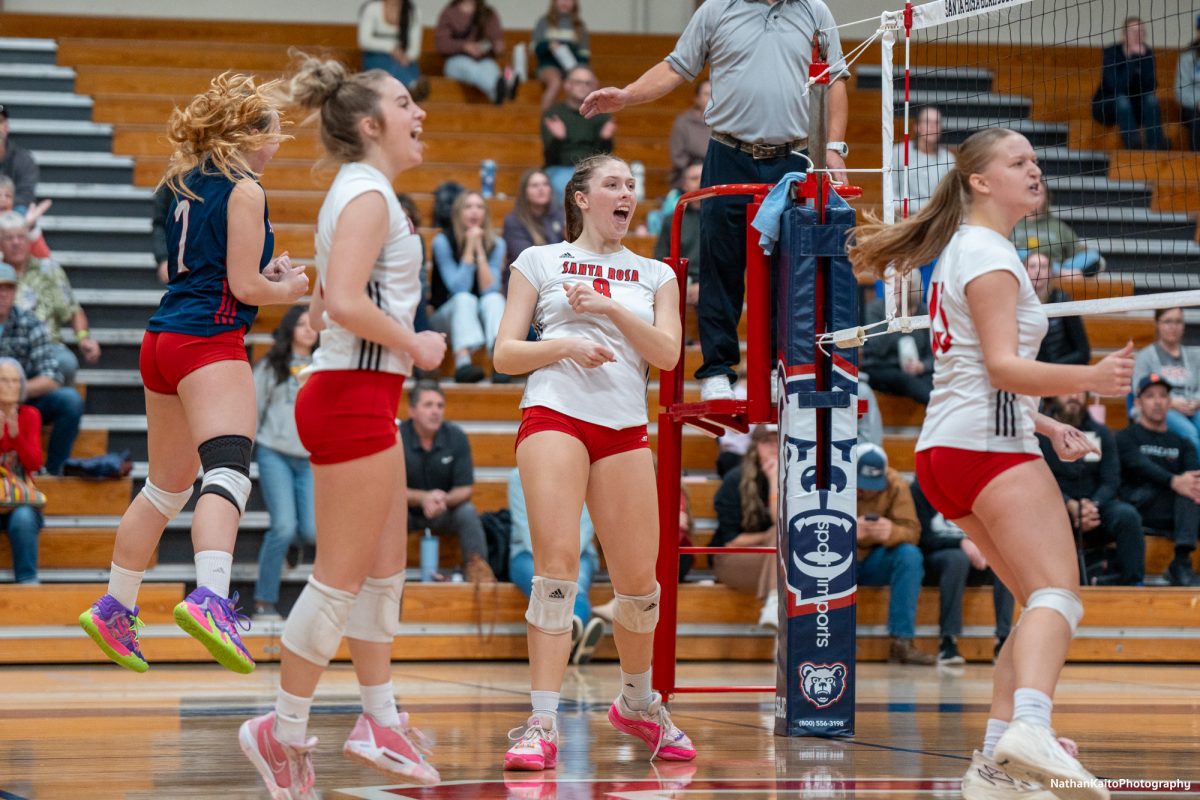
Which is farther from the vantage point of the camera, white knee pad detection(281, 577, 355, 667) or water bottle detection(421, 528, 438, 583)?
water bottle detection(421, 528, 438, 583)

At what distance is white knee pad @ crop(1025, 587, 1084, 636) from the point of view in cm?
411

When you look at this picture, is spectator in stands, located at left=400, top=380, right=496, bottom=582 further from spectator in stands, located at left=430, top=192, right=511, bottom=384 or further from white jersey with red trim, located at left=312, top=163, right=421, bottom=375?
white jersey with red trim, located at left=312, top=163, right=421, bottom=375

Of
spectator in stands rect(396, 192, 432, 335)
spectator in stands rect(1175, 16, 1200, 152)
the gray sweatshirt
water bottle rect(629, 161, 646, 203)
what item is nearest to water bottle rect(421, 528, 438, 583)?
the gray sweatshirt

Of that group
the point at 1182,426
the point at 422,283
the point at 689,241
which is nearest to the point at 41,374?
the point at 422,283

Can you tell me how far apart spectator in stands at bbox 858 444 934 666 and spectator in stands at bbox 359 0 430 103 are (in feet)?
21.4

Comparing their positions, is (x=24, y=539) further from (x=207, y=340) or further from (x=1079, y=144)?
(x=1079, y=144)

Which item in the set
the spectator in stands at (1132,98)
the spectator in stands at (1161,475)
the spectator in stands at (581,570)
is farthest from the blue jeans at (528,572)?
the spectator in stands at (1132,98)

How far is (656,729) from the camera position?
17.7 feet

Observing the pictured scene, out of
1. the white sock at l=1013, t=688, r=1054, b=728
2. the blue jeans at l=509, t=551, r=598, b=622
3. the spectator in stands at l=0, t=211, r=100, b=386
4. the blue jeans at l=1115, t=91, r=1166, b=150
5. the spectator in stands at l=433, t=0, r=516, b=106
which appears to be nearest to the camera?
the white sock at l=1013, t=688, r=1054, b=728

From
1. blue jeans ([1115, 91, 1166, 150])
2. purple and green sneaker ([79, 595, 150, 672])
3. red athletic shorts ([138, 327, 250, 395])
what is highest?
blue jeans ([1115, 91, 1166, 150])

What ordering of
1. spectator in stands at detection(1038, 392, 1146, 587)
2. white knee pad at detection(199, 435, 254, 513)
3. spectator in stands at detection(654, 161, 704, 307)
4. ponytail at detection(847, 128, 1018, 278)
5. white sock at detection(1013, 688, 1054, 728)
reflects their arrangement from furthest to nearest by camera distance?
spectator in stands at detection(654, 161, 704, 307) < spectator in stands at detection(1038, 392, 1146, 587) < white knee pad at detection(199, 435, 254, 513) < ponytail at detection(847, 128, 1018, 278) < white sock at detection(1013, 688, 1054, 728)

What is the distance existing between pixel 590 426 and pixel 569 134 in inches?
320

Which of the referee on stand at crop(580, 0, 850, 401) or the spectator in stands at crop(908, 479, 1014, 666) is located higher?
the referee on stand at crop(580, 0, 850, 401)

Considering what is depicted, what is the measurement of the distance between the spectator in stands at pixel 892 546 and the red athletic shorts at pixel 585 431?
4677mm
